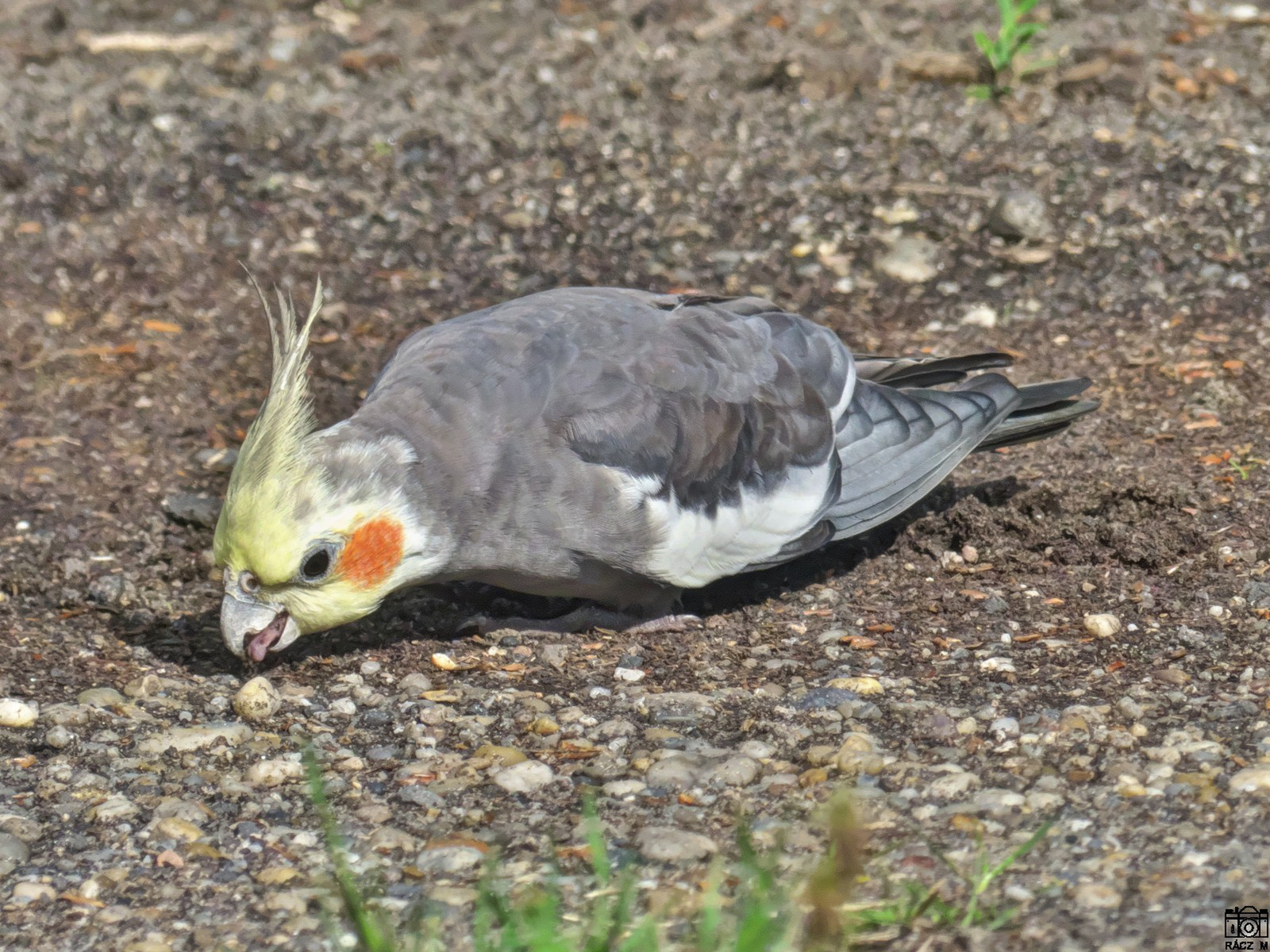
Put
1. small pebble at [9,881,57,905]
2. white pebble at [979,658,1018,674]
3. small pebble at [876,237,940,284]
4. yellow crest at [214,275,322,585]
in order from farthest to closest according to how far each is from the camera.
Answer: small pebble at [876,237,940,284] < white pebble at [979,658,1018,674] < yellow crest at [214,275,322,585] < small pebble at [9,881,57,905]

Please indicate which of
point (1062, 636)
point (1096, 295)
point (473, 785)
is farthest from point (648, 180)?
point (473, 785)

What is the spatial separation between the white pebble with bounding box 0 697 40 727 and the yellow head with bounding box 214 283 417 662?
0.57m

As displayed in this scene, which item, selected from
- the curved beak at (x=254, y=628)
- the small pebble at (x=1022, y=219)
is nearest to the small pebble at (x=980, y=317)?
the small pebble at (x=1022, y=219)

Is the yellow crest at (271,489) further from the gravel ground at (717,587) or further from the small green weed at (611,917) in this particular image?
the small green weed at (611,917)

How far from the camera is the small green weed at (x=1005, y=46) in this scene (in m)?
6.88

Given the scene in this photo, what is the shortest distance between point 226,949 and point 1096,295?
4609 mm

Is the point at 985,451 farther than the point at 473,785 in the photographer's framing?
Yes

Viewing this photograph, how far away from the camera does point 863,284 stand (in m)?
6.23

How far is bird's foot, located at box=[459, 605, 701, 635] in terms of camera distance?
4512 millimetres

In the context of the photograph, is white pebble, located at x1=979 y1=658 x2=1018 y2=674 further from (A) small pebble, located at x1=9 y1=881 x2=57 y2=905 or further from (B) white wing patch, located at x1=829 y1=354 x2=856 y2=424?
(A) small pebble, located at x1=9 y1=881 x2=57 y2=905

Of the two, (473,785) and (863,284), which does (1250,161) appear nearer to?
(863,284)

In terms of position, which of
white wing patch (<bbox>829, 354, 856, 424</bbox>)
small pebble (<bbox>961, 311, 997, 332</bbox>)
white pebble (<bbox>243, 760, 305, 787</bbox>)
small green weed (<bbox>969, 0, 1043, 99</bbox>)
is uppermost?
small green weed (<bbox>969, 0, 1043, 99</bbox>)

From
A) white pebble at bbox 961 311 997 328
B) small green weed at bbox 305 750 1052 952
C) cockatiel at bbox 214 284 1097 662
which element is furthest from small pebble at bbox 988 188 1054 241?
small green weed at bbox 305 750 1052 952

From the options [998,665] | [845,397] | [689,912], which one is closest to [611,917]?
[689,912]
